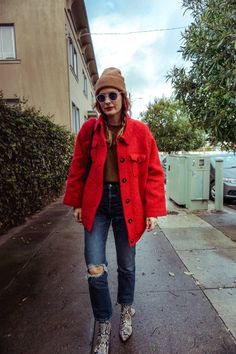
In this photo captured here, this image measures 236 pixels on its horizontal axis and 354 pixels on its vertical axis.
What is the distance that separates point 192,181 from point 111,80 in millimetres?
4919

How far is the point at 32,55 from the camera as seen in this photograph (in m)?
11.8

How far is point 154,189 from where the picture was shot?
219cm

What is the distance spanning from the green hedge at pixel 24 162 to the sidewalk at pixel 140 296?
0.76 metres

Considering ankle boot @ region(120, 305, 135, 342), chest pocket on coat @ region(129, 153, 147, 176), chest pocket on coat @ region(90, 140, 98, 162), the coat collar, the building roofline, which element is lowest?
ankle boot @ region(120, 305, 135, 342)

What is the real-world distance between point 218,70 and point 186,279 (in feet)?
10.1

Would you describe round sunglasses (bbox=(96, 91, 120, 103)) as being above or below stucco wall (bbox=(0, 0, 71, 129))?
below

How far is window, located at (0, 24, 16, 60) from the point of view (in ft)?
38.4

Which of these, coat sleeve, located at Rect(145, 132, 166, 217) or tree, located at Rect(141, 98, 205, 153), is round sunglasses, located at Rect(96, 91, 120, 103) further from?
tree, located at Rect(141, 98, 205, 153)

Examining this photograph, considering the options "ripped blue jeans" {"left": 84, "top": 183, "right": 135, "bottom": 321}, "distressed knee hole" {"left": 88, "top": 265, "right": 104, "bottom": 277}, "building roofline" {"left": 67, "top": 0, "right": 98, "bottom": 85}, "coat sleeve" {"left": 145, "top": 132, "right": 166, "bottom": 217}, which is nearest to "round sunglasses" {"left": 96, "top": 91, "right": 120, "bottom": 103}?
"coat sleeve" {"left": 145, "top": 132, "right": 166, "bottom": 217}

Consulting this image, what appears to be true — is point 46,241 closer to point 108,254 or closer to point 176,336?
point 108,254

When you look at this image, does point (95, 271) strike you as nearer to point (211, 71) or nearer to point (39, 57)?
point (211, 71)

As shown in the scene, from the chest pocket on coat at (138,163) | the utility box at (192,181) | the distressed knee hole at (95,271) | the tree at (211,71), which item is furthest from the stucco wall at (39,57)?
the distressed knee hole at (95,271)

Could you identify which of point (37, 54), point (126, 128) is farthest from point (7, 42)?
point (126, 128)

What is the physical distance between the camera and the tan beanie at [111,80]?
2.10m
